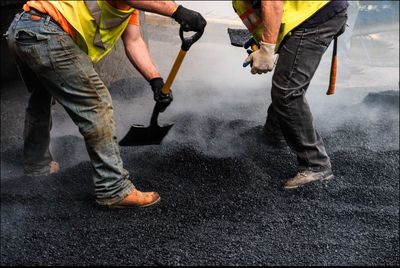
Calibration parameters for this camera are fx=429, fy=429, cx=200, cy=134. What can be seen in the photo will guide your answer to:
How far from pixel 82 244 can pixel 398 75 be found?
5901mm

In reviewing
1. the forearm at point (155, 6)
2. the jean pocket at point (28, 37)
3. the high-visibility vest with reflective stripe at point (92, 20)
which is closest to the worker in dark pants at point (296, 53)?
the forearm at point (155, 6)

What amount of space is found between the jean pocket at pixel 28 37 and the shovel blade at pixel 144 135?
846mm

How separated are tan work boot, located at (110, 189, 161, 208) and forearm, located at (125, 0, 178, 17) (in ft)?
3.75

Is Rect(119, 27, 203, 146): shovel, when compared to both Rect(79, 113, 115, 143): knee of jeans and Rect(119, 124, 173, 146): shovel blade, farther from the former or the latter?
Rect(79, 113, 115, 143): knee of jeans

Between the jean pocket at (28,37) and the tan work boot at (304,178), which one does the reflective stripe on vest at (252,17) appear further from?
the jean pocket at (28,37)

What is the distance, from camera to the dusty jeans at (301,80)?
286 centimetres

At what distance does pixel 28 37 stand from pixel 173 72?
34.6 inches

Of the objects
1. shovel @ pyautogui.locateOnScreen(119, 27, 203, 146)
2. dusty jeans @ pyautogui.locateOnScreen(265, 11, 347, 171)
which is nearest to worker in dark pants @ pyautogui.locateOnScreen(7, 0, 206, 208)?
shovel @ pyautogui.locateOnScreen(119, 27, 203, 146)

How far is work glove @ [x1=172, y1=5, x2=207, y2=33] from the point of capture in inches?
97.5

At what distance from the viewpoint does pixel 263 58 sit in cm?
277

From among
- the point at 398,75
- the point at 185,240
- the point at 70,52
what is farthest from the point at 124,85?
the point at 398,75

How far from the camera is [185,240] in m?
2.50

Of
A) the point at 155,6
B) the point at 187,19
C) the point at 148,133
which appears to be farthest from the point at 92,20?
the point at 148,133

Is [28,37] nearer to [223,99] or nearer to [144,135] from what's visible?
[144,135]
